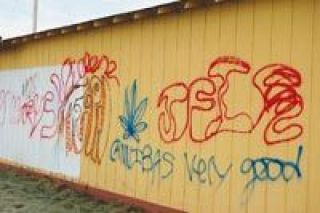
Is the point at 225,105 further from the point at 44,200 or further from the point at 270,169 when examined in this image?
the point at 44,200

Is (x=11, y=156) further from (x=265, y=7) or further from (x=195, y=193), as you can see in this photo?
(x=265, y=7)

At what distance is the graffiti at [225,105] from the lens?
769 centimetres

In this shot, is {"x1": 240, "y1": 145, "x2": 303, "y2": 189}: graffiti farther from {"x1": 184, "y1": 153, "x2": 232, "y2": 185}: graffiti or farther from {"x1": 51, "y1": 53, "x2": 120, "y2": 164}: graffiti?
{"x1": 51, "y1": 53, "x2": 120, "y2": 164}: graffiti

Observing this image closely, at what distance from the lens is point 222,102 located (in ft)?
28.4

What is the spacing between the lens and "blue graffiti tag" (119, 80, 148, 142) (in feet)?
34.0

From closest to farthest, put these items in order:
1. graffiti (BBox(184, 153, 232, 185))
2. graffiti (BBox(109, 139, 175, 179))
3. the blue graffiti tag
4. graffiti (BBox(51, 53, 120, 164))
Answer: graffiti (BBox(184, 153, 232, 185))
graffiti (BBox(109, 139, 175, 179))
the blue graffiti tag
graffiti (BBox(51, 53, 120, 164))

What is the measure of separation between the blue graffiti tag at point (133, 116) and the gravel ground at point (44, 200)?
43.5 inches

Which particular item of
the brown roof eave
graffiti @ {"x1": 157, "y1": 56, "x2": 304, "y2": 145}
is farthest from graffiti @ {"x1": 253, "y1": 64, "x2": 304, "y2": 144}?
the brown roof eave

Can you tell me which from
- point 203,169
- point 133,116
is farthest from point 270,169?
point 133,116

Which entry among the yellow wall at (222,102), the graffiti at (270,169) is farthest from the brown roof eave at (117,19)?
the graffiti at (270,169)

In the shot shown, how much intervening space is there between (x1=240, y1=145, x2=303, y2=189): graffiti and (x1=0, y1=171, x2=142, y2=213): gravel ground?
94.6 inches

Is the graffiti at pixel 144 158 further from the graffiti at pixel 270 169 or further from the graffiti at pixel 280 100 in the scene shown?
the graffiti at pixel 280 100

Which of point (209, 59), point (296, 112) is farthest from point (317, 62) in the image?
point (209, 59)

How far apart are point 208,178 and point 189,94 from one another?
1.17 meters
